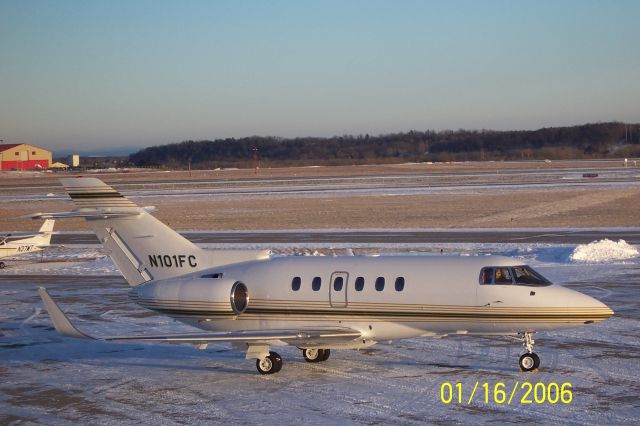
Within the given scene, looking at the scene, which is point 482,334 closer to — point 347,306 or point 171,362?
point 347,306

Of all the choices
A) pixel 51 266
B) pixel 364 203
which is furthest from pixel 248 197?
pixel 51 266

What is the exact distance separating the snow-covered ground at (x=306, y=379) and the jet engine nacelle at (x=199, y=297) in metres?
1.42

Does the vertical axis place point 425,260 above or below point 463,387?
above

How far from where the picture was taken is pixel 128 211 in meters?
19.8

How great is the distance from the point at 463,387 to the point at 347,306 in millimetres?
2894

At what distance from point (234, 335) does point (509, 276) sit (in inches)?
221

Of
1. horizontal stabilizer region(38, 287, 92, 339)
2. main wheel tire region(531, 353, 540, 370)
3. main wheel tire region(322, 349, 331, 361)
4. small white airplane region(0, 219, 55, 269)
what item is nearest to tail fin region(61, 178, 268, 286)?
main wheel tire region(322, 349, 331, 361)

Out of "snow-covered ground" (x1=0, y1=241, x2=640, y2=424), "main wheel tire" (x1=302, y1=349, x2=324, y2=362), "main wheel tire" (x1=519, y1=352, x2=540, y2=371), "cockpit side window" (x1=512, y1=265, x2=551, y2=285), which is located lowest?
"snow-covered ground" (x1=0, y1=241, x2=640, y2=424)

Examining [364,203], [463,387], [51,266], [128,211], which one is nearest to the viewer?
[463,387]

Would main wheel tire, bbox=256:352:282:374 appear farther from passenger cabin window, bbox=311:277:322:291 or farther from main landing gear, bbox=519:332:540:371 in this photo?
main landing gear, bbox=519:332:540:371

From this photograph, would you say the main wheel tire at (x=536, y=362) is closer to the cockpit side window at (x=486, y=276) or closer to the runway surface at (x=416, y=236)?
the cockpit side window at (x=486, y=276)

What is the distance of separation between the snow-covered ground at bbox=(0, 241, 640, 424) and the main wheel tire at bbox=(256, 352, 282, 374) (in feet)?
0.53

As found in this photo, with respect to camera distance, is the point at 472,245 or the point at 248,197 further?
the point at 248,197

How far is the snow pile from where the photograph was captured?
1361 inches
